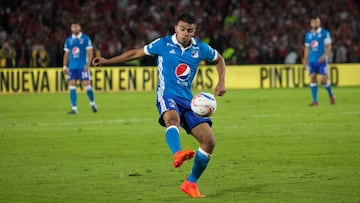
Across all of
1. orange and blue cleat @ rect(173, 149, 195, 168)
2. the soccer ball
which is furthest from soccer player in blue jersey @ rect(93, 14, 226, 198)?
orange and blue cleat @ rect(173, 149, 195, 168)

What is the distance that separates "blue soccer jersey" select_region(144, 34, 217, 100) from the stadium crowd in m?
22.4

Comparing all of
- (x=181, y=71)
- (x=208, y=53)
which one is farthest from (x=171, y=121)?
(x=208, y=53)

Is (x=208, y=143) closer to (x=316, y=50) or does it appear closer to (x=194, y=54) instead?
(x=194, y=54)

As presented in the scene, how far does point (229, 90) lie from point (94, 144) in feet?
56.6

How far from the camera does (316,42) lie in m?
24.2

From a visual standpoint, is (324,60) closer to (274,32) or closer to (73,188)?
(274,32)

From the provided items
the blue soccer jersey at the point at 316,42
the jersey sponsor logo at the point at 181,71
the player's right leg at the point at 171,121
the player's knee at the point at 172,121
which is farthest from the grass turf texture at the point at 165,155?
the blue soccer jersey at the point at 316,42

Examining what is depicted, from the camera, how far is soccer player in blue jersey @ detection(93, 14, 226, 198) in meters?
9.28

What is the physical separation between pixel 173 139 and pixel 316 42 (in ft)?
51.3

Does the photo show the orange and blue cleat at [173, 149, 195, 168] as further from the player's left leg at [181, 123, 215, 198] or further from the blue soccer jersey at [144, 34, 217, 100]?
the blue soccer jersey at [144, 34, 217, 100]

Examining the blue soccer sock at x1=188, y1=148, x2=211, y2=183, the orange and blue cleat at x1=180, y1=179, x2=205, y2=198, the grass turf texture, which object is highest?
the blue soccer sock at x1=188, y1=148, x2=211, y2=183

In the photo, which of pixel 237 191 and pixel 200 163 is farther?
pixel 237 191

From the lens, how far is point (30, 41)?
1335 inches

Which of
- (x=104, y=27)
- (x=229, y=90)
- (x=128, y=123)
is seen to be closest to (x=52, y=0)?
(x=104, y=27)
